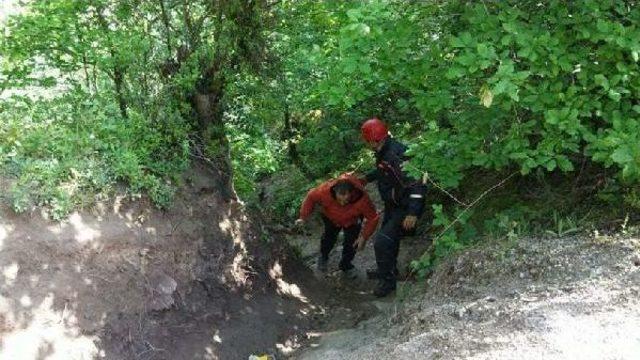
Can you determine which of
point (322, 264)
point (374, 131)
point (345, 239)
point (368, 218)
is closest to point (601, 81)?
point (374, 131)

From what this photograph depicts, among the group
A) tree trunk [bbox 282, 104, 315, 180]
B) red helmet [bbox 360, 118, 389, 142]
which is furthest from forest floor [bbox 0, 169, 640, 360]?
tree trunk [bbox 282, 104, 315, 180]

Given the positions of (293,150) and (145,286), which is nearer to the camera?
(145,286)

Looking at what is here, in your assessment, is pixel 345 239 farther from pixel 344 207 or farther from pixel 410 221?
pixel 410 221

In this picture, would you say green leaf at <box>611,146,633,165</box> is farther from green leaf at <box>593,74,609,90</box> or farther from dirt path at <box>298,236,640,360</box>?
dirt path at <box>298,236,640,360</box>

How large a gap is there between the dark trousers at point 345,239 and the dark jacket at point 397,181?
3.67ft

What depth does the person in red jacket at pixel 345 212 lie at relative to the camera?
8250 mm

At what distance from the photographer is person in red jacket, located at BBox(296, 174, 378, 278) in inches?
325

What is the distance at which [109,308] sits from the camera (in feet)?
17.5

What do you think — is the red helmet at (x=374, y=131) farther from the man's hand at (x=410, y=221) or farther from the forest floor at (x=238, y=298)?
the forest floor at (x=238, y=298)

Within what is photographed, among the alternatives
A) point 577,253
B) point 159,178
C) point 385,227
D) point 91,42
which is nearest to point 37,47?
point 91,42

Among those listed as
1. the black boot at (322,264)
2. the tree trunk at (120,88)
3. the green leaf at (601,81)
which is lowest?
the black boot at (322,264)

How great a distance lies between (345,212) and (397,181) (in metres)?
1.19

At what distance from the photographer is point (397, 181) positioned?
7.67 meters

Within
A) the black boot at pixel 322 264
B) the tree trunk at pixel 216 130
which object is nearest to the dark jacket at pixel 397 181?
the black boot at pixel 322 264
